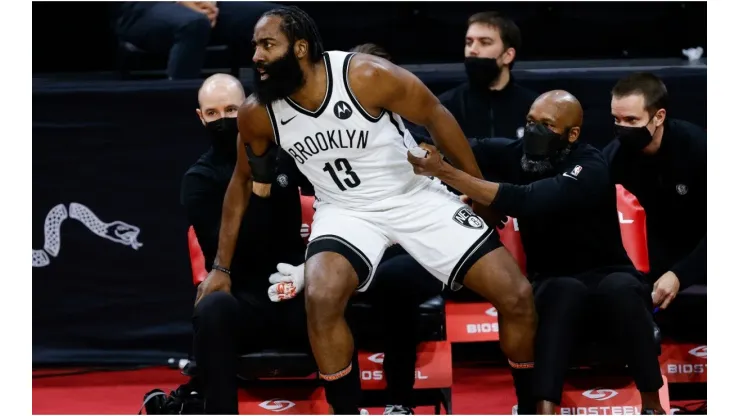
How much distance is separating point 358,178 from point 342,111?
0.84 ft

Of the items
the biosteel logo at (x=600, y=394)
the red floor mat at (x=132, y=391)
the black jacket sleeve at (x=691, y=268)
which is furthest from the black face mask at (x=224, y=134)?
the black jacket sleeve at (x=691, y=268)

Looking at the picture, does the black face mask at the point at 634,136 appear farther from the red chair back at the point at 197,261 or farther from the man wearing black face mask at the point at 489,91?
the red chair back at the point at 197,261

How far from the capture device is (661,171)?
4246 mm

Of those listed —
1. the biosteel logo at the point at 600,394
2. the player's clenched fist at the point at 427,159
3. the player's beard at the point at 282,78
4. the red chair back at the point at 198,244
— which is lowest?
the biosteel logo at the point at 600,394

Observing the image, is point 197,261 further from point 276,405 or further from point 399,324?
point 399,324

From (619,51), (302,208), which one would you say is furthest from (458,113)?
(619,51)

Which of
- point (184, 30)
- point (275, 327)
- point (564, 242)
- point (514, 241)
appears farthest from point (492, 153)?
point (184, 30)

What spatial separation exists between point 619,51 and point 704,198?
6.59 ft

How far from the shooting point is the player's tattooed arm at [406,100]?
11.6 feet

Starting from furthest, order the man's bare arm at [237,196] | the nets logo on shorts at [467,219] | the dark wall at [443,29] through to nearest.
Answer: the dark wall at [443,29]
the man's bare arm at [237,196]
the nets logo on shorts at [467,219]

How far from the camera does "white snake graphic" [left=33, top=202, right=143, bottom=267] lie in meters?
4.88

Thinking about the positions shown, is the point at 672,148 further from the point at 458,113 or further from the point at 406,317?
the point at 406,317

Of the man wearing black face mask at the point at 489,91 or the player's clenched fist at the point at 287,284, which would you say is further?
the man wearing black face mask at the point at 489,91

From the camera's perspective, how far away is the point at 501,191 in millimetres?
3586
